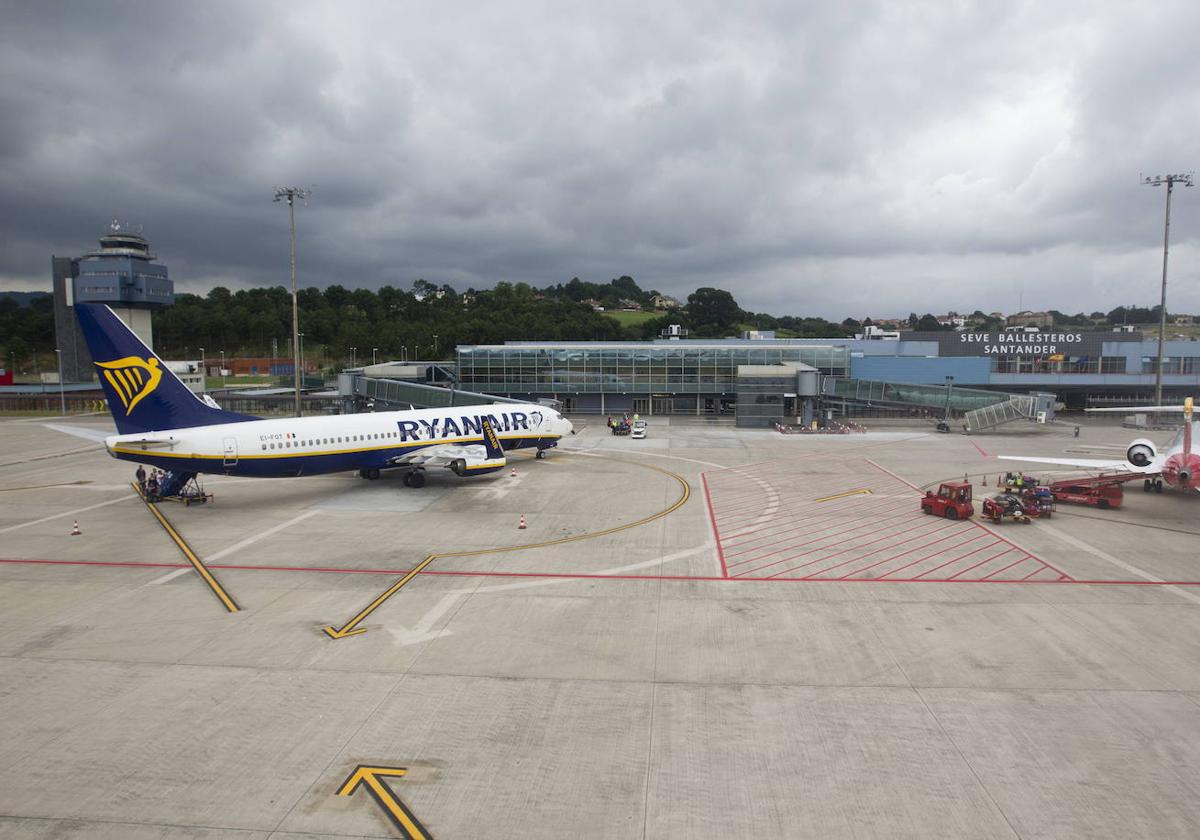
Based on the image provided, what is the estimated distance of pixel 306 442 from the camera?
113 feet

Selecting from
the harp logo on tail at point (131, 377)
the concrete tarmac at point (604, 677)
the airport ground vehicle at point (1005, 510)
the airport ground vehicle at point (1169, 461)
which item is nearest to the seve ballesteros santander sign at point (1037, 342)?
the airport ground vehicle at point (1169, 461)

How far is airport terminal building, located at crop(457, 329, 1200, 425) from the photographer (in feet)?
262

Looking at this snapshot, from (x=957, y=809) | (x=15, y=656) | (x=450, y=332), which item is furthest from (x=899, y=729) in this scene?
(x=450, y=332)

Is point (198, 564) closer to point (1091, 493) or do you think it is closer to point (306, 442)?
point (306, 442)

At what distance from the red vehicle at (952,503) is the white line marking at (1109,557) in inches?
121

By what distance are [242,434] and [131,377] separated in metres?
5.21

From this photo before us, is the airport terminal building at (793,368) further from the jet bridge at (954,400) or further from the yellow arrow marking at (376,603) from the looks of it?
the yellow arrow marking at (376,603)

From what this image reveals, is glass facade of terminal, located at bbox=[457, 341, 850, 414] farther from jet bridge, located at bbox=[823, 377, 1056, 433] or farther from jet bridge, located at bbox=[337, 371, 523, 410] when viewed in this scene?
jet bridge, located at bbox=[337, 371, 523, 410]

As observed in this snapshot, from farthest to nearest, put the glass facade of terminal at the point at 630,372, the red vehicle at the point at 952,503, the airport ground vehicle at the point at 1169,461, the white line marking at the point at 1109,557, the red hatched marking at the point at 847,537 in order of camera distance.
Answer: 1. the glass facade of terminal at the point at 630,372
2. the red vehicle at the point at 952,503
3. the airport ground vehicle at the point at 1169,461
4. the red hatched marking at the point at 847,537
5. the white line marking at the point at 1109,557

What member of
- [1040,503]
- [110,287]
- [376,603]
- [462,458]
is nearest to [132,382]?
[462,458]

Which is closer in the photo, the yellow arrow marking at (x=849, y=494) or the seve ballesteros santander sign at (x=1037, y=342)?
the yellow arrow marking at (x=849, y=494)

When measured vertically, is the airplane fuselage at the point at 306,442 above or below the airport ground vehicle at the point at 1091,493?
above

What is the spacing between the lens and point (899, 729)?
13.8m

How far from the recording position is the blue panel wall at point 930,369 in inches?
3332
